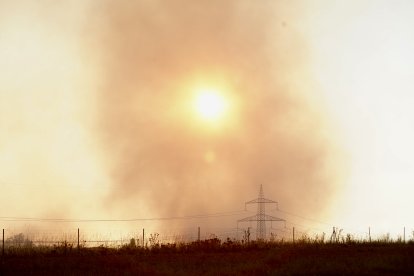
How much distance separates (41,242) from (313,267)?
21.7 meters

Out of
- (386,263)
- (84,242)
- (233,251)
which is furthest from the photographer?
(84,242)

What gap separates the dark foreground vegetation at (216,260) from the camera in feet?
70.1

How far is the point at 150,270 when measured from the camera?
24.7 m

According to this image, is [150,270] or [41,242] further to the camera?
[41,242]

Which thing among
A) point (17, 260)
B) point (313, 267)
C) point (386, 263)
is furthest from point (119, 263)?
point (386, 263)

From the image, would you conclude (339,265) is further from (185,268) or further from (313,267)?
(185,268)

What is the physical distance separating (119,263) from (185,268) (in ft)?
12.5

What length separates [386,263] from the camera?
69.9ft

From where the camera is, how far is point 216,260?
93.9 feet

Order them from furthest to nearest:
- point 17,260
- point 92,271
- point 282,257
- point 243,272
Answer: point 17,260 → point 282,257 → point 92,271 → point 243,272

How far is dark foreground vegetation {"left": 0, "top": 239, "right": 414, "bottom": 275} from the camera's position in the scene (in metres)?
21.4

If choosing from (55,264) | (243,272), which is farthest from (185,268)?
(55,264)

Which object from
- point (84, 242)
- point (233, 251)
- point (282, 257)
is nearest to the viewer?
point (282, 257)

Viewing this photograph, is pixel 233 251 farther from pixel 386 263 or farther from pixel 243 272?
pixel 386 263
